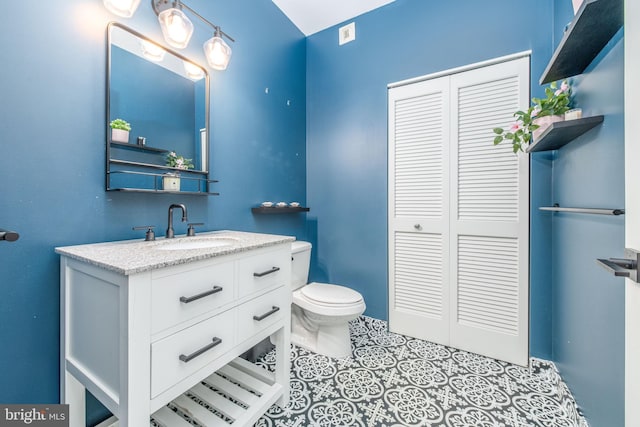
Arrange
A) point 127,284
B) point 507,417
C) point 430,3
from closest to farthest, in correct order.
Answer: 1. point 127,284
2. point 507,417
3. point 430,3

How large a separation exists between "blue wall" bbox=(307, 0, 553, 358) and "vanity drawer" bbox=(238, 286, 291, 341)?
106 centimetres

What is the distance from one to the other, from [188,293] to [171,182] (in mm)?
717

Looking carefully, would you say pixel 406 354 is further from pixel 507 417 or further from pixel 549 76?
pixel 549 76

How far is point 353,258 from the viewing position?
2.30 meters

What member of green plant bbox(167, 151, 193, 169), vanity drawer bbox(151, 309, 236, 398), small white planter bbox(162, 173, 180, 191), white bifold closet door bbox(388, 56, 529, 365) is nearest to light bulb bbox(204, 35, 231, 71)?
green plant bbox(167, 151, 193, 169)

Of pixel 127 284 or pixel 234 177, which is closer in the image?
pixel 127 284

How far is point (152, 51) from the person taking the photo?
134 centimetres

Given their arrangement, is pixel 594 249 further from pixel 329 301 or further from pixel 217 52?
pixel 217 52

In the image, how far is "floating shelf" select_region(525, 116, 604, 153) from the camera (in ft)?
3.25

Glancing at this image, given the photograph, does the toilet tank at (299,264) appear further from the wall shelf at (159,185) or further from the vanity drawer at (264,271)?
the wall shelf at (159,185)

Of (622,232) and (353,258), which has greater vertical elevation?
(622,232)

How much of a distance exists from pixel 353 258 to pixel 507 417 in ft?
4.40

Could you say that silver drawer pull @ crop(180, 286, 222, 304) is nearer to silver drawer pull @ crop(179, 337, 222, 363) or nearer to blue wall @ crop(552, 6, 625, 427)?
silver drawer pull @ crop(179, 337, 222, 363)

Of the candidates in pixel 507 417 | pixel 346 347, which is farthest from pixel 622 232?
pixel 346 347
